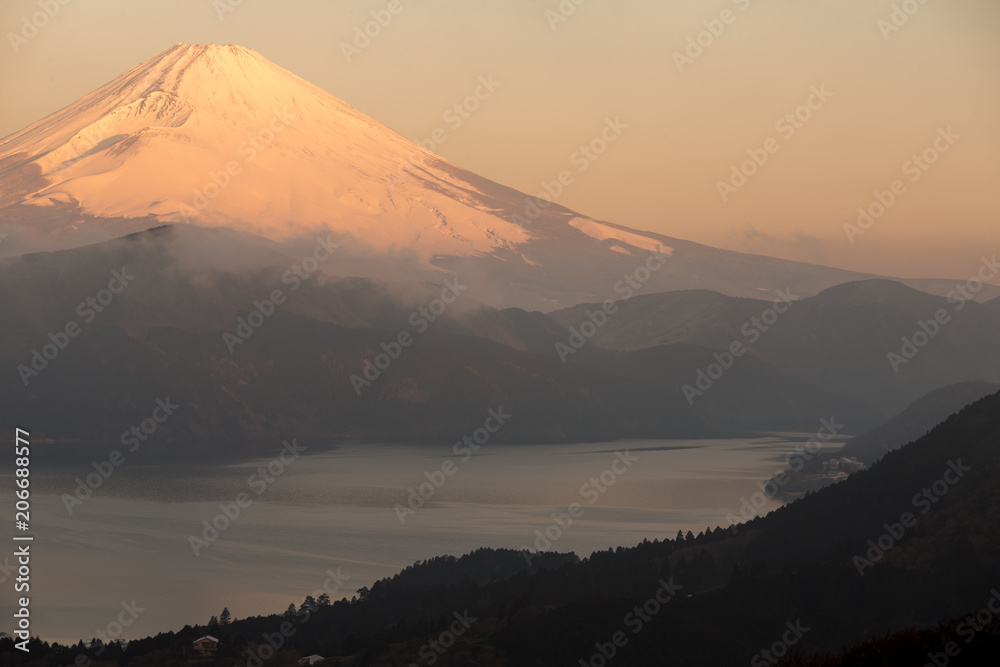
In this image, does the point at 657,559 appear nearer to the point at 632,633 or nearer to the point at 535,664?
the point at 632,633

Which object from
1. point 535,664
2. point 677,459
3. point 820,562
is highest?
point 820,562

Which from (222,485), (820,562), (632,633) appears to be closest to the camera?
(632,633)

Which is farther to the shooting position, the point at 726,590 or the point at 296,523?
the point at 296,523

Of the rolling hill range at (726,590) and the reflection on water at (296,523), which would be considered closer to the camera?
the rolling hill range at (726,590)

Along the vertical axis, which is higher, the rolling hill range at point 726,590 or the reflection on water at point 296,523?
the rolling hill range at point 726,590

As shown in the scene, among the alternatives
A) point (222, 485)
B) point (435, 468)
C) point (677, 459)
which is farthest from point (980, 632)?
point (677, 459)

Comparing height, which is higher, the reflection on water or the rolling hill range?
the rolling hill range

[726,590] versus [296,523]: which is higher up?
[726,590]

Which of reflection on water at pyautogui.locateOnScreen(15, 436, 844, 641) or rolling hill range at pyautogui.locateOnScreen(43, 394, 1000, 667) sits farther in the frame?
reflection on water at pyautogui.locateOnScreen(15, 436, 844, 641)
